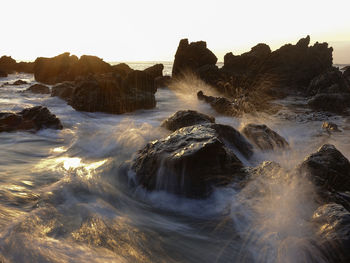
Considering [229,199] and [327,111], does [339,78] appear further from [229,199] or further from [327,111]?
[229,199]

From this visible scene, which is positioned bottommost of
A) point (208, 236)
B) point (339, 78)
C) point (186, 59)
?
point (208, 236)

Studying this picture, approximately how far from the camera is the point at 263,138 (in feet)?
22.7

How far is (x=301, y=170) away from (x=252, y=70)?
102 feet

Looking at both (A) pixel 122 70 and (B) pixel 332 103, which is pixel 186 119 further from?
(A) pixel 122 70

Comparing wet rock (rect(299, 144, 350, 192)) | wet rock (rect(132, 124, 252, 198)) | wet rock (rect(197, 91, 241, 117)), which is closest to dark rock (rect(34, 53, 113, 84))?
wet rock (rect(197, 91, 241, 117))

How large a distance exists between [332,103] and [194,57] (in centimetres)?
2236

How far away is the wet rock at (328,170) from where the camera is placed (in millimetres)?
3781

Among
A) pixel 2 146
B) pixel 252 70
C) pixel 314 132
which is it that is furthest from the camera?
pixel 252 70

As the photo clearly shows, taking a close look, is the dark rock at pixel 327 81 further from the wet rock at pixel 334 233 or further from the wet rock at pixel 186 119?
Answer: the wet rock at pixel 334 233

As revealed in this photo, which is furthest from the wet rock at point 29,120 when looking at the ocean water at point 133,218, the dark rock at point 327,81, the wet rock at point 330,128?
the dark rock at point 327,81

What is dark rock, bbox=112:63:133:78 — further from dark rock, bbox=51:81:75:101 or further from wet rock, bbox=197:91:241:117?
wet rock, bbox=197:91:241:117

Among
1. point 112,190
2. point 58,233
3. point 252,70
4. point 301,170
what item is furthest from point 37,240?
point 252,70

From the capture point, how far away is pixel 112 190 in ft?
15.0

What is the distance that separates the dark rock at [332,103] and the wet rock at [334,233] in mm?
13867
